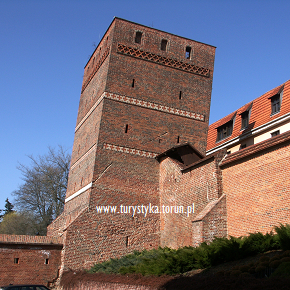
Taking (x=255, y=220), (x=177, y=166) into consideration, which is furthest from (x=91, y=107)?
(x=255, y=220)

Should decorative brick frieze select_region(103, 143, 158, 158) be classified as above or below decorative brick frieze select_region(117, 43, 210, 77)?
below

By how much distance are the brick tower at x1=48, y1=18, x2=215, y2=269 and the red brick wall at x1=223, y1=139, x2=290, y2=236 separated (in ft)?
20.4

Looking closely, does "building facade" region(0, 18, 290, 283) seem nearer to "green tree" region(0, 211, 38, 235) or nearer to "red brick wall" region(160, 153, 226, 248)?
"red brick wall" region(160, 153, 226, 248)

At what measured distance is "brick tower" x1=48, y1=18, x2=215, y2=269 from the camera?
17.3 meters

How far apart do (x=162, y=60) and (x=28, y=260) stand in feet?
44.2

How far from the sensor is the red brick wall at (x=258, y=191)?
11.0m

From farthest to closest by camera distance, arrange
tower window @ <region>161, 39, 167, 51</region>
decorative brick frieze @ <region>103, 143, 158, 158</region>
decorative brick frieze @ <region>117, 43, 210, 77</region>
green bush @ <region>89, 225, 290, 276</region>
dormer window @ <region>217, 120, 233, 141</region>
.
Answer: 1. dormer window @ <region>217, 120, 233, 141</region>
2. tower window @ <region>161, 39, 167, 51</region>
3. decorative brick frieze @ <region>117, 43, 210, 77</region>
4. decorative brick frieze @ <region>103, 143, 158, 158</region>
5. green bush @ <region>89, 225, 290, 276</region>

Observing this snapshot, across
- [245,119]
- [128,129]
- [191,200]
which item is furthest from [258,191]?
[245,119]

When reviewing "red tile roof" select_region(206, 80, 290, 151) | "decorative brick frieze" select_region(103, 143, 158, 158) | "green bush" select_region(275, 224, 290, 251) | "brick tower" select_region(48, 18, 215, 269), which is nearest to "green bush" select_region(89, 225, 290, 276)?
"green bush" select_region(275, 224, 290, 251)

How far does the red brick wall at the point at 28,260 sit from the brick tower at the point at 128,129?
2.60 feet

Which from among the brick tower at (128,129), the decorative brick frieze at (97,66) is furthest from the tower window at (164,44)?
the decorative brick frieze at (97,66)

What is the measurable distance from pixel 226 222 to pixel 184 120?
8.78 m

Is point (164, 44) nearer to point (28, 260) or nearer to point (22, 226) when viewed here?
point (28, 260)

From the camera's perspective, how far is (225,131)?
23.1 m
